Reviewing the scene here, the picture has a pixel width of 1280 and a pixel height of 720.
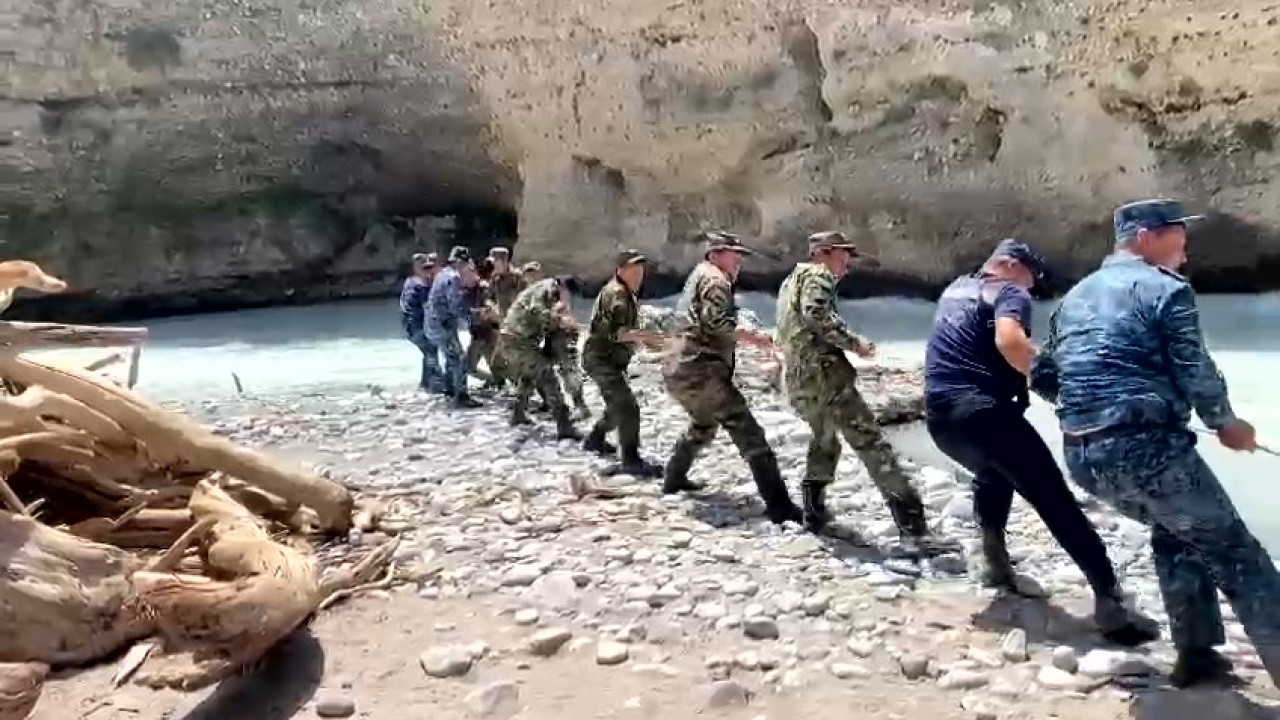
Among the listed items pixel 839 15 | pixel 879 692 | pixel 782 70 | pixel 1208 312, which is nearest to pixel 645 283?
pixel 782 70

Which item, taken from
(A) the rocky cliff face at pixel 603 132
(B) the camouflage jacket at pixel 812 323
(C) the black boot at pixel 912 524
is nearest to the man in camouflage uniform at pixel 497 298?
(A) the rocky cliff face at pixel 603 132

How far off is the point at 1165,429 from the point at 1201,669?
0.79 metres

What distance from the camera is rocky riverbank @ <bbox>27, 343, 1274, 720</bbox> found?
386 cm

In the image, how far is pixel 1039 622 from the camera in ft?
14.4

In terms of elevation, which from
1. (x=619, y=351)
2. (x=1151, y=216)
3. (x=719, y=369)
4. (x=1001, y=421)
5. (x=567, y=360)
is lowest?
(x=567, y=360)

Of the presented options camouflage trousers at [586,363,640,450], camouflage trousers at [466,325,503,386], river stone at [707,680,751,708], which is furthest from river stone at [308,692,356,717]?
camouflage trousers at [466,325,503,386]

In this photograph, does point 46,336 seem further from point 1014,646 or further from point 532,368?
point 532,368

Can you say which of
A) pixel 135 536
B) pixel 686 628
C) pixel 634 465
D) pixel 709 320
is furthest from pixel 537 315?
pixel 686 628

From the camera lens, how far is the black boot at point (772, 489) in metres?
6.03

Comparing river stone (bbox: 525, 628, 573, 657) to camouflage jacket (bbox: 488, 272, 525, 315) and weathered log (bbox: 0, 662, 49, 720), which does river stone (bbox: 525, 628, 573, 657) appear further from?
camouflage jacket (bbox: 488, 272, 525, 315)

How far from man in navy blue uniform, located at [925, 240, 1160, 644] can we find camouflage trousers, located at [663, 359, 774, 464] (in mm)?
1504

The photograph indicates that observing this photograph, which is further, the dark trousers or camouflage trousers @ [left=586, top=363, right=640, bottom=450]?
camouflage trousers @ [left=586, top=363, right=640, bottom=450]

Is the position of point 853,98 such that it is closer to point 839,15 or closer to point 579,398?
point 839,15

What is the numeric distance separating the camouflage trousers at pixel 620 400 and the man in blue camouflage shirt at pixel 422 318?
3.76m
